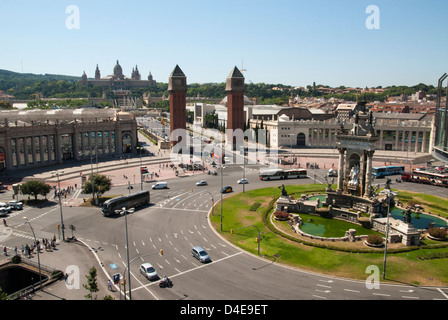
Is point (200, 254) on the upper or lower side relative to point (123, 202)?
lower

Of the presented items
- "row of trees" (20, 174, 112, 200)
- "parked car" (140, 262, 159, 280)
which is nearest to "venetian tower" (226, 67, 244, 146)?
"row of trees" (20, 174, 112, 200)

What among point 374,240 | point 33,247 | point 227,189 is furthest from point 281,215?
point 33,247

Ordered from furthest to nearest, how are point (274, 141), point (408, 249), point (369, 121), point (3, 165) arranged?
point (274, 141) → point (3, 165) → point (369, 121) → point (408, 249)

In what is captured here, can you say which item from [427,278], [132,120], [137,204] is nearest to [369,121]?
[427,278]

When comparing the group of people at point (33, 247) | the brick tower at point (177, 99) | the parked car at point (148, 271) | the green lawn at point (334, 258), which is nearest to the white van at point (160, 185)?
the green lawn at point (334, 258)

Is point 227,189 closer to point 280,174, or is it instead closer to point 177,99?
point 280,174

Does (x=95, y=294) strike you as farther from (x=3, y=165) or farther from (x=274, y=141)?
(x=274, y=141)
